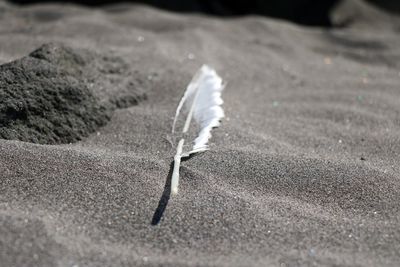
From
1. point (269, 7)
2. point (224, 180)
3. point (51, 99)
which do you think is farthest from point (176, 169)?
point (269, 7)

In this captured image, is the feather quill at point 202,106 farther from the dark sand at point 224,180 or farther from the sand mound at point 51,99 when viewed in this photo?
the sand mound at point 51,99

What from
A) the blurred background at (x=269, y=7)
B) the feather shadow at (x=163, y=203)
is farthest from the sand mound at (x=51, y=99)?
the blurred background at (x=269, y=7)

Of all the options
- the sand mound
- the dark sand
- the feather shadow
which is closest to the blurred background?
the dark sand

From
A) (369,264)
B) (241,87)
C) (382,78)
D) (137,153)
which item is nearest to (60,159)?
(137,153)

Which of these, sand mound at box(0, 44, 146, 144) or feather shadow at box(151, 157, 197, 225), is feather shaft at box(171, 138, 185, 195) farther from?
sand mound at box(0, 44, 146, 144)

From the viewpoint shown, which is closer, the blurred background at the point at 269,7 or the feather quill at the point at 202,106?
the feather quill at the point at 202,106

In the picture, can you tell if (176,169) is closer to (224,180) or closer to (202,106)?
(224,180)

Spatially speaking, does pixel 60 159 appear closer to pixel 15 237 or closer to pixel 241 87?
pixel 15 237
